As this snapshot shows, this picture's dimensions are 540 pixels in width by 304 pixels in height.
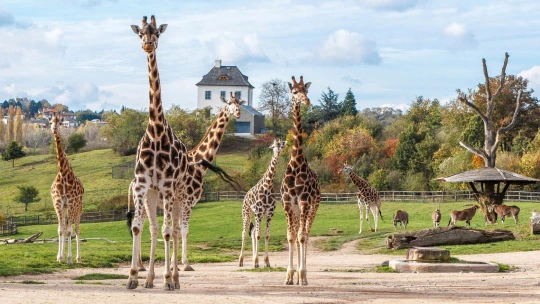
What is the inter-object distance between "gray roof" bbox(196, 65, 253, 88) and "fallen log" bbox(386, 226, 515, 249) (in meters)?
92.2

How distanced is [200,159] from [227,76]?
330ft

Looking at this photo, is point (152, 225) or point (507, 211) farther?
point (507, 211)

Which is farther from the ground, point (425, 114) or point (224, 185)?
point (425, 114)

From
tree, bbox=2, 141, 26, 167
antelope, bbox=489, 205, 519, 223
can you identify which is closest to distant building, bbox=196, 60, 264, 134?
tree, bbox=2, 141, 26, 167

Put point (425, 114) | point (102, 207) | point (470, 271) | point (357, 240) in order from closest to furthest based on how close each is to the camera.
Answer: point (470, 271) < point (357, 240) < point (102, 207) < point (425, 114)

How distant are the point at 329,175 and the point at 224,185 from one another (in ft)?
31.5

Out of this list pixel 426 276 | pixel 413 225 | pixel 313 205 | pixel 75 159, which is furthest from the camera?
pixel 75 159

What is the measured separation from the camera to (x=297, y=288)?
16359 mm

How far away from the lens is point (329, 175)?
243 feet

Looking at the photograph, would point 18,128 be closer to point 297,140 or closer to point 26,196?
point 26,196

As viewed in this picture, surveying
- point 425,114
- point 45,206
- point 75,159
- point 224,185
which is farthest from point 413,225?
point 75,159

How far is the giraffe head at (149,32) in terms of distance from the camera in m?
15.9

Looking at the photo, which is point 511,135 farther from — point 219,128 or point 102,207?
point 219,128

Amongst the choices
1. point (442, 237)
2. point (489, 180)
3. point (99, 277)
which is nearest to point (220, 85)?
point (489, 180)
